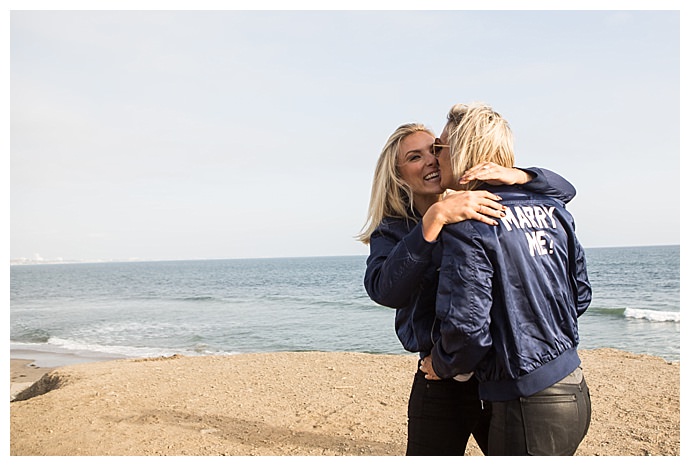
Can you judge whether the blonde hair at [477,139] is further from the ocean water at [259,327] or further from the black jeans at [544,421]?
the ocean water at [259,327]

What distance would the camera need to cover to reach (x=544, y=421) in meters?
1.87

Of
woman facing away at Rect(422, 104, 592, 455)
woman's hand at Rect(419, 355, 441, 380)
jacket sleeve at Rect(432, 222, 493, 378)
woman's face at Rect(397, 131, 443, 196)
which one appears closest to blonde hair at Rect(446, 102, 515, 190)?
woman facing away at Rect(422, 104, 592, 455)

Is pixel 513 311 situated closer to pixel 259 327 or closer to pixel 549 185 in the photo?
pixel 549 185

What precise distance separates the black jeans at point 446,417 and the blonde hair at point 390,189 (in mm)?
654

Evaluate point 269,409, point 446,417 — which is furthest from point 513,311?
point 269,409

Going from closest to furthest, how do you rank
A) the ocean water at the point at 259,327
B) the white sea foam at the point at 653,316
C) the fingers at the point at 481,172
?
1. the fingers at the point at 481,172
2. the ocean water at the point at 259,327
3. the white sea foam at the point at 653,316

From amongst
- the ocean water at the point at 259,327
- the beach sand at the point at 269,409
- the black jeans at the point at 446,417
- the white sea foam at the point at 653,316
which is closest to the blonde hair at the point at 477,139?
the black jeans at the point at 446,417

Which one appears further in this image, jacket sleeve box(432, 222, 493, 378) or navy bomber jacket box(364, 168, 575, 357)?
navy bomber jacket box(364, 168, 575, 357)

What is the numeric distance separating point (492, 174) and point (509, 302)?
0.42 metres

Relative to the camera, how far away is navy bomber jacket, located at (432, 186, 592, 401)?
5.94 ft

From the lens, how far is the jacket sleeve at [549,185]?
204cm

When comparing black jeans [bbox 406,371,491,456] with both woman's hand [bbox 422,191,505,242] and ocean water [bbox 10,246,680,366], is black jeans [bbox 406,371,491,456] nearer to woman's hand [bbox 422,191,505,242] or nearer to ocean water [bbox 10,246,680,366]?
woman's hand [bbox 422,191,505,242]
